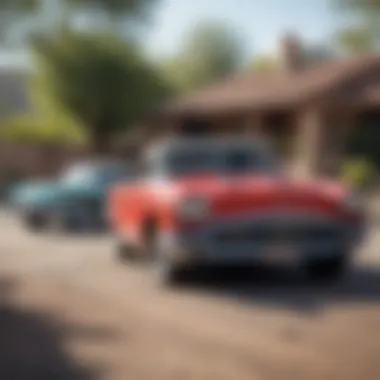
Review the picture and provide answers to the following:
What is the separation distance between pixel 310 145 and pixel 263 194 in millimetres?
17464

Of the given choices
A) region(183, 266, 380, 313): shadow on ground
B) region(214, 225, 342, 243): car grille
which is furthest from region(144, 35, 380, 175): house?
region(214, 225, 342, 243): car grille

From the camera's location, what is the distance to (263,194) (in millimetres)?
9430

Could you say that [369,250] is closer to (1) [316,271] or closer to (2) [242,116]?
(1) [316,271]

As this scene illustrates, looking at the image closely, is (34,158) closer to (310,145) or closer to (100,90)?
(100,90)

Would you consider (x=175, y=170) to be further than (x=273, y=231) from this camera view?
Yes

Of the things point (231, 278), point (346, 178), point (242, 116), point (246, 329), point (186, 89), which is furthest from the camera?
point (186, 89)

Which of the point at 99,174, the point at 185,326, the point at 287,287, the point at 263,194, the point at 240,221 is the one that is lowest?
the point at 185,326

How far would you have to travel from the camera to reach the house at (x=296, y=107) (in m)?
26.2

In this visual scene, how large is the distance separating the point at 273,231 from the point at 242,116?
2152 centimetres

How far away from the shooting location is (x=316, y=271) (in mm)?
10477

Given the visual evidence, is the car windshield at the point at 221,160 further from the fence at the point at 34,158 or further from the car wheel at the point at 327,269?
the fence at the point at 34,158

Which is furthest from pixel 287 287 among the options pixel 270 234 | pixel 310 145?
pixel 310 145

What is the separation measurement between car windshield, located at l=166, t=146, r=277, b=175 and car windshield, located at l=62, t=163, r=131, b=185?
6.51m

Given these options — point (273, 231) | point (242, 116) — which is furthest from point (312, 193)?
point (242, 116)
